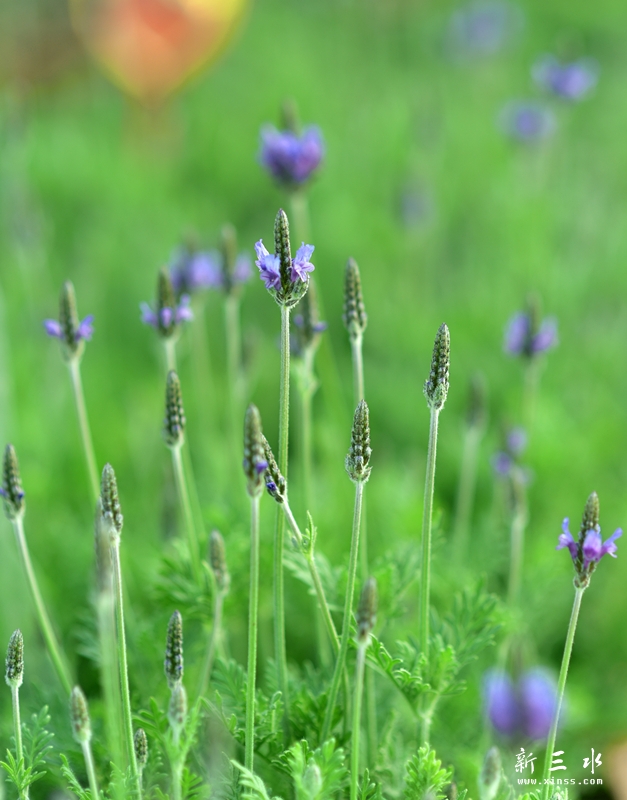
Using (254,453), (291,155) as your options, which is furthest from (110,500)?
(291,155)

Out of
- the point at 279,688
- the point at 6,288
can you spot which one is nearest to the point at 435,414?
the point at 279,688

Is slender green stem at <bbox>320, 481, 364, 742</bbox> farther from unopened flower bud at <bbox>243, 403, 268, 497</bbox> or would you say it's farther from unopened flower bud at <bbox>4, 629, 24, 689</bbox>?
unopened flower bud at <bbox>4, 629, 24, 689</bbox>

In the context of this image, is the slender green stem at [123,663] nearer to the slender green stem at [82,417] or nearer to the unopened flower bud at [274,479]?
the unopened flower bud at [274,479]

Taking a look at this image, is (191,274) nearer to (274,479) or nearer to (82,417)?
(82,417)

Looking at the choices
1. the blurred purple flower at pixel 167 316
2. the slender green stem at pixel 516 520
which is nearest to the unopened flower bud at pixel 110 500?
the blurred purple flower at pixel 167 316

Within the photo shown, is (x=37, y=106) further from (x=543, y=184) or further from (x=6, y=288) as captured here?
(x=543, y=184)

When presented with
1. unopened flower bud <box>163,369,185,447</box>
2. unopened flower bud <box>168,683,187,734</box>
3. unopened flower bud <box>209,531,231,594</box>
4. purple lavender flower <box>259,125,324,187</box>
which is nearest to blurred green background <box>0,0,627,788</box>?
unopened flower bud <box>209,531,231,594</box>
